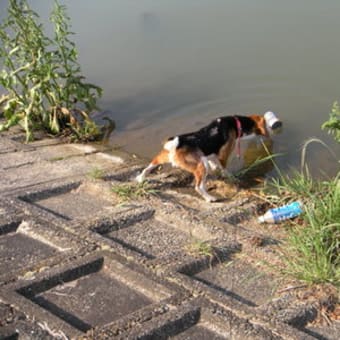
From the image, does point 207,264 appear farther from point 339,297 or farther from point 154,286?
point 339,297

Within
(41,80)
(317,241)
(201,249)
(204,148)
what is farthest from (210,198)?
(41,80)

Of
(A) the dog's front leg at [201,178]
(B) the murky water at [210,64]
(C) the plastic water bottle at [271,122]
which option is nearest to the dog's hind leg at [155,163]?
(A) the dog's front leg at [201,178]

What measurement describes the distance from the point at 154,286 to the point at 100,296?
0.30 m

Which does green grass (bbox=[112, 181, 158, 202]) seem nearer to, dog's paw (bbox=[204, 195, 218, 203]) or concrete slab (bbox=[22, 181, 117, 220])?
concrete slab (bbox=[22, 181, 117, 220])

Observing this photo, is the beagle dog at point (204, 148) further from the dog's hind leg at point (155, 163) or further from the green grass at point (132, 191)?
the green grass at point (132, 191)

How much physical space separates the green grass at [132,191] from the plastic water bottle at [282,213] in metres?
0.90

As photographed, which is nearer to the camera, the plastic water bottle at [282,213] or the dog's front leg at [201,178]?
the plastic water bottle at [282,213]

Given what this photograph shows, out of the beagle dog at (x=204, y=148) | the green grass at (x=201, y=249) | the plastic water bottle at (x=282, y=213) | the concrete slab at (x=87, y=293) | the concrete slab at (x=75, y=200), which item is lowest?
the concrete slab at (x=87, y=293)

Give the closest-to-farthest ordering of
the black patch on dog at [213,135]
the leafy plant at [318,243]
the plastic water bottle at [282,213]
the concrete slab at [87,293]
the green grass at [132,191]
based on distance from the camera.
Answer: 1. the concrete slab at [87,293]
2. the leafy plant at [318,243]
3. the plastic water bottle at [282,213]
4. the green grass at [132,191]
5. the black patch on dog at [213,135]

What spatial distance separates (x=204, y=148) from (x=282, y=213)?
1.18 metres

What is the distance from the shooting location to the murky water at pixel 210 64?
717 centimetres

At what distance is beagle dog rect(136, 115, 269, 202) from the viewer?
528 cm

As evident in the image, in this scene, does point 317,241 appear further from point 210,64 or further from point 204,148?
point 210,64

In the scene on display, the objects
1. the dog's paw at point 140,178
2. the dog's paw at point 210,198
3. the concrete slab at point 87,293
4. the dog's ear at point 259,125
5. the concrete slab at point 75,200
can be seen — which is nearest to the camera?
the concrete slab at point 87,293
